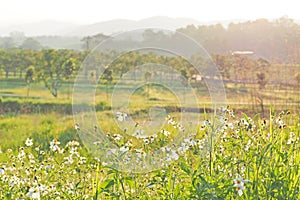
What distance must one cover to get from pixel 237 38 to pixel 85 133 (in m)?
35.5

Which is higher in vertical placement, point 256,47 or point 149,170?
point 256,47

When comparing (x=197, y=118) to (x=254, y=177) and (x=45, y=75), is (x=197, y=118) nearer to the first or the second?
(x=254, y=177)

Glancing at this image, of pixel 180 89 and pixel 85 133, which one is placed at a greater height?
pixel 180 89

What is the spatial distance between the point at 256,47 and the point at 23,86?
20759 millimetres

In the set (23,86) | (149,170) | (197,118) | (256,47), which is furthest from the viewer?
(256,47)

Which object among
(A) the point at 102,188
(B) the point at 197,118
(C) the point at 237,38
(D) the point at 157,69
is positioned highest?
(C) the point at 237,38

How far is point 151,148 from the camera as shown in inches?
130

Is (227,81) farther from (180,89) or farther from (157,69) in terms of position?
(180,89)

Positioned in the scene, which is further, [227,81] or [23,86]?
[23,86]

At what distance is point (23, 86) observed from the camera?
2039cm

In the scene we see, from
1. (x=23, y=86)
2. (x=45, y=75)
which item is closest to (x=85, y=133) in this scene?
(x=45, y=75)

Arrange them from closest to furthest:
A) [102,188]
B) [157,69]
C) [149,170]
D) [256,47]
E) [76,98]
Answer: [102,188] → [149,170] → [76,98] → [157,69] → [256,47]

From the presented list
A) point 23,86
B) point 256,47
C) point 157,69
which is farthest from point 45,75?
point 256,47

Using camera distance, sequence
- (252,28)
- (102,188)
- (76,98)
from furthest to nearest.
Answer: (252,28) < (76,98) < (102,188)
